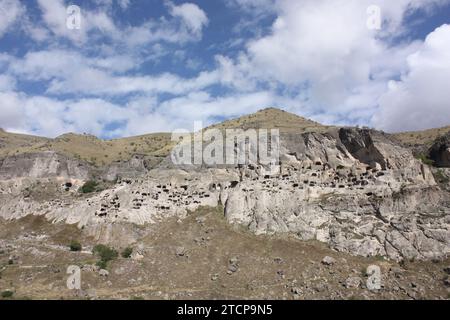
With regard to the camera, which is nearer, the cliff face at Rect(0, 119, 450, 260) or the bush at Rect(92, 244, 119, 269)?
the bush at Rect(92, 244, 119, 269)

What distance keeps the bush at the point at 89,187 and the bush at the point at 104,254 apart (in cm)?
2011

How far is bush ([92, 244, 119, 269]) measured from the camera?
128ft

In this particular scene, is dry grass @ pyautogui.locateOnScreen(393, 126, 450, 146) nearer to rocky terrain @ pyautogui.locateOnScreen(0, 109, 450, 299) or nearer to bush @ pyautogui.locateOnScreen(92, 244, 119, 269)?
rocky terrain @ pyautogui.locateOnScreen(0, 109, 450, 299)

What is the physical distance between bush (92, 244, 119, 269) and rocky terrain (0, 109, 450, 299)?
993 millimetres

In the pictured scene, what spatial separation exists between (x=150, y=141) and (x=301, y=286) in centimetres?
8004

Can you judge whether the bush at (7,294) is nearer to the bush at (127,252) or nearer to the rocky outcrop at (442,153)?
the bush at (127,252)

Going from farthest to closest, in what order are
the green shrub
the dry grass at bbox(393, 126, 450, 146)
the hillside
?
the hillside < the dry grass at bbox(393, 126, 450, 146) < the green shrub

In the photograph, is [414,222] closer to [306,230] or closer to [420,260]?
[420,260]

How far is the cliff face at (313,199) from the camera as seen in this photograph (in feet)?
133

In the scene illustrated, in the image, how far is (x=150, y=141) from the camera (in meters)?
110

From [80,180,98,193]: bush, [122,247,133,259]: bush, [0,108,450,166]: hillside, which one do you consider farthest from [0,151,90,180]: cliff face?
[122,247,133,259]: bush

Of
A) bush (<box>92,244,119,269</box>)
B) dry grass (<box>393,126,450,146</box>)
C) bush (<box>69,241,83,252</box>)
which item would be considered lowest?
bush (<box>92,244,119,269</box>)
